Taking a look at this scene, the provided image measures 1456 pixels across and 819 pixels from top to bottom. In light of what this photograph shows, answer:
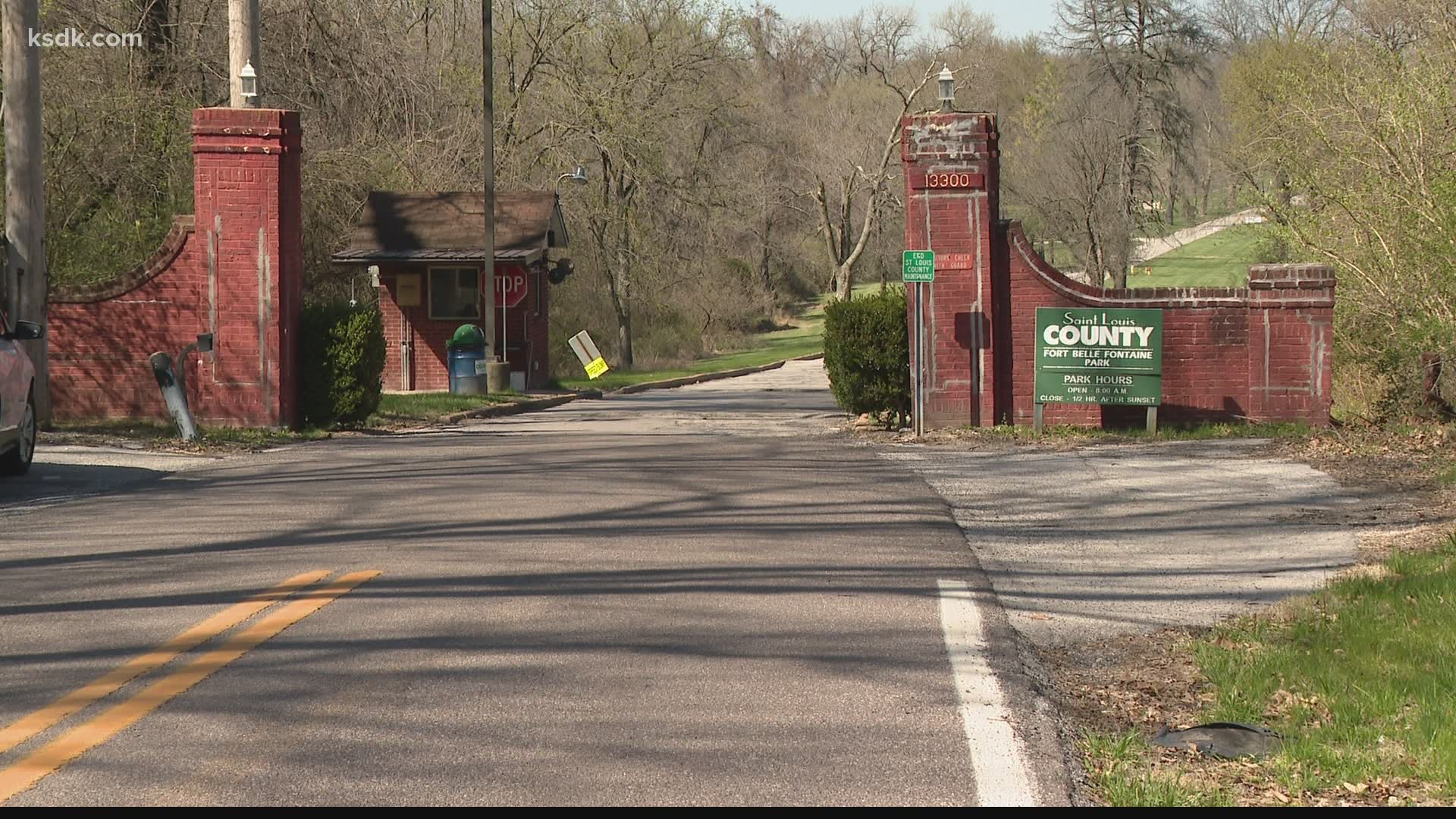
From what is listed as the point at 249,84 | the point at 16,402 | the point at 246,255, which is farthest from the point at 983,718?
the point at 249,84

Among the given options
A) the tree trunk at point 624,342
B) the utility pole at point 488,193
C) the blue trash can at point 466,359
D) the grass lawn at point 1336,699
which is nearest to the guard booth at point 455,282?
the blue trash can at point 466,359

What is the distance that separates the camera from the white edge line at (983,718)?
526 cm

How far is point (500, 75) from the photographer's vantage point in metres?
45.5

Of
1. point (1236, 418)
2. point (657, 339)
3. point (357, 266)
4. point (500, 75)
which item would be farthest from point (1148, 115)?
point (1236, 418)

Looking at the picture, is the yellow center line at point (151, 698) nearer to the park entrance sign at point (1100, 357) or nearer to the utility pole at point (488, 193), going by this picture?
the park entrance sign at point (1100, 357)

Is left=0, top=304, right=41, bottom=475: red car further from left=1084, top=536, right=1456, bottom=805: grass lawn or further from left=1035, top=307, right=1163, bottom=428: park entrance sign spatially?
left=1035, top=307, right=1163, bottom=428: park entrance sign

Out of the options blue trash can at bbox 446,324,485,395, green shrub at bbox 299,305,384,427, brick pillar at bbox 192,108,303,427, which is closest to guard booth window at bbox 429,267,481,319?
blue trash can at bbox 446,324,485,395

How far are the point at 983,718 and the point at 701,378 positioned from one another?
127 ft

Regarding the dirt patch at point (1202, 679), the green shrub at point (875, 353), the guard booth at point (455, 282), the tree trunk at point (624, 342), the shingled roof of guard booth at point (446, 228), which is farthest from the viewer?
the tree trunk at point (624, 342)

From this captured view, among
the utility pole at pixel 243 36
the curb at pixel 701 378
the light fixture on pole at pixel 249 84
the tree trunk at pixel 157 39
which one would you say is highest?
the tree trunk at pixel 157 39

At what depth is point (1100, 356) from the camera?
18609 millimetres

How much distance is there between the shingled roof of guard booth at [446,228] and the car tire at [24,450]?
1845 centimetres

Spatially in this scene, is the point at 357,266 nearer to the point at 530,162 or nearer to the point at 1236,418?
the point at 530,162

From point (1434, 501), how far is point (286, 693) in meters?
9.58
